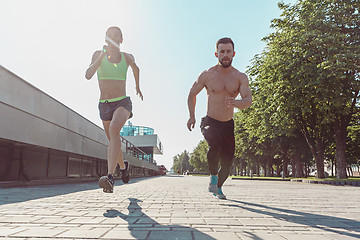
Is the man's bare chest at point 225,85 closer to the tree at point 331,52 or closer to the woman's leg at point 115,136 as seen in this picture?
the woman's leg at point 115,136

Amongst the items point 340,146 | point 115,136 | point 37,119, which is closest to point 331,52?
point 340,146

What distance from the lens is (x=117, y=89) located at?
4.67m

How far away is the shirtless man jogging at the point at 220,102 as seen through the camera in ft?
15.4

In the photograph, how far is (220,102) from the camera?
473cm

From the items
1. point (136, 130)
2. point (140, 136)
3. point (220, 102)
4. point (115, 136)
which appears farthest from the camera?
point (136, 130)

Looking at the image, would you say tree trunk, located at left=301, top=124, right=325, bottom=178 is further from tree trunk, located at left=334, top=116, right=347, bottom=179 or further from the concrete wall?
the concrete wall

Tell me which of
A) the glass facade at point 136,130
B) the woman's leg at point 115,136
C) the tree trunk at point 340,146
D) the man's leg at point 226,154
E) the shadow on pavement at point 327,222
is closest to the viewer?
the shadow on pavement at point 327,222

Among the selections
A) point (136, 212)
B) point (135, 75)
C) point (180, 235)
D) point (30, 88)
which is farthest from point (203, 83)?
point (30, 88)

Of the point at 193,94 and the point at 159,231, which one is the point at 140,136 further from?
the point at 159,231

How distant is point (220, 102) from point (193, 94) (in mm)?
511

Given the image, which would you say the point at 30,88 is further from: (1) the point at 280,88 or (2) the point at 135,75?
(1) the point at 280,88

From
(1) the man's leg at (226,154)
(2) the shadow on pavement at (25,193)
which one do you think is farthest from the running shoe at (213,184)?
(2) the shadow on pavement at (25,193)

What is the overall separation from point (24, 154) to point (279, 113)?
14949 millimetres

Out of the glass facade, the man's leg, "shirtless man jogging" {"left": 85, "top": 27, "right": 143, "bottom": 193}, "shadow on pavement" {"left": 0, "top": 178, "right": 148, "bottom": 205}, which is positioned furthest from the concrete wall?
the glass facade
